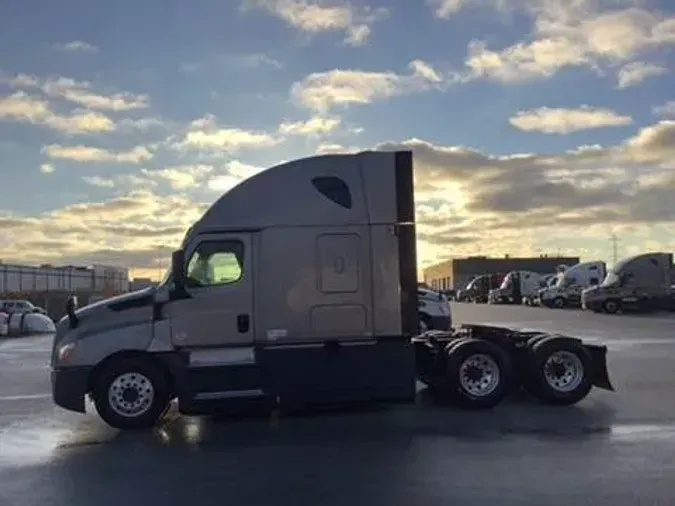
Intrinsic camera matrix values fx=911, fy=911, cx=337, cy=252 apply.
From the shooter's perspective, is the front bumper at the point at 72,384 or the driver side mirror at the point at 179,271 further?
the driver side mirror at the point at 179,271

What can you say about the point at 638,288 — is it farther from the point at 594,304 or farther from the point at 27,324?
the point at 27,324

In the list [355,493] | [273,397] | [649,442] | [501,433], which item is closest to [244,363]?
[273,397]

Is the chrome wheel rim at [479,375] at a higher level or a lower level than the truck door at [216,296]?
lower

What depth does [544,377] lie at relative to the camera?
1320 centimetres

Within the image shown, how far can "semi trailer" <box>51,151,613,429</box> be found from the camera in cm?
1190

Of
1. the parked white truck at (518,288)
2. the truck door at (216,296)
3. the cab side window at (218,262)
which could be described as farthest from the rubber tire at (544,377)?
the parked white truck at (518,288)

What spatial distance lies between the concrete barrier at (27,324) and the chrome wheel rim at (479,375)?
29.7m


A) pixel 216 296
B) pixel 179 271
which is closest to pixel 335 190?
pixel 216 296

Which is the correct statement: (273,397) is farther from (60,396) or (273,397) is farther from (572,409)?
(572,409)

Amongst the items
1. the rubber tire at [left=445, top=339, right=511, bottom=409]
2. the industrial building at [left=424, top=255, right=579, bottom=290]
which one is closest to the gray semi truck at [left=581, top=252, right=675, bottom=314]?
the rubber tire at [left=445, top=339, right=511, bottom=409]

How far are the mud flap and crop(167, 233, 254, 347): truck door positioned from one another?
515cm

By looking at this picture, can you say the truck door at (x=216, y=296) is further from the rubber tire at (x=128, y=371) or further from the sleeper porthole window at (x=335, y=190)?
the sleeper porthole window at (x=335, y=190)

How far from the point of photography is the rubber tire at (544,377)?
13.2 meters

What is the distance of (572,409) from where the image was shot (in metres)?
12.9
